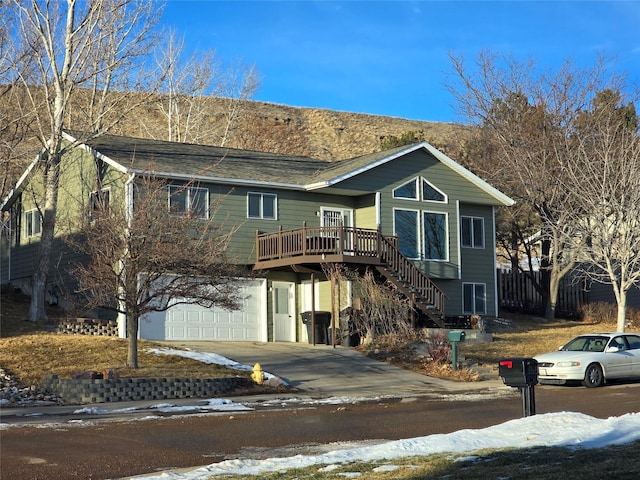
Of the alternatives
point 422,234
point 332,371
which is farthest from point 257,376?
point 422,234

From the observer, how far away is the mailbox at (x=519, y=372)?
508 inches

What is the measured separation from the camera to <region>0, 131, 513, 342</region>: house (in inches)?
1215

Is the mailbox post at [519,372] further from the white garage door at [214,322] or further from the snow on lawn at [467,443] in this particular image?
the white garage door at [214,322]

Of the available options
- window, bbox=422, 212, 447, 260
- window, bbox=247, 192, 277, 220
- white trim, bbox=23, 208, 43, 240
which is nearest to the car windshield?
window, bbox=422, 212, 447, 260

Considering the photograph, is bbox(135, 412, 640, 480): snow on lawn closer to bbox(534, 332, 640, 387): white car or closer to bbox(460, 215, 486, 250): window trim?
bbox(534, 332, 640, 387): white car

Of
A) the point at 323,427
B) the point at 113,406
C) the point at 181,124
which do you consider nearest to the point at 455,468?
the point at 323,427

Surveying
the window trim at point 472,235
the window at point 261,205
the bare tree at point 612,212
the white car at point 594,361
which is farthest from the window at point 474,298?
the white car at point 594,361

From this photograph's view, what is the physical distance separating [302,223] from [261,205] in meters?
1.64

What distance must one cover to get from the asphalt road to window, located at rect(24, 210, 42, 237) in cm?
1997

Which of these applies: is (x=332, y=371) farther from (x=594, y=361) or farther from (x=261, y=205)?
(x=261, y=205)

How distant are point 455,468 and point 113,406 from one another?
11.0 metres

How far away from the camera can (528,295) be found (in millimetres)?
42688

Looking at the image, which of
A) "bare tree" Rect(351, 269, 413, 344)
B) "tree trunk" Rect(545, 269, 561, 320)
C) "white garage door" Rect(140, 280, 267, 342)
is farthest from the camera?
"tree trunk" Rect(545, 269, 561, 320)

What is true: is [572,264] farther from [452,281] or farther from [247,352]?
[247,352]
